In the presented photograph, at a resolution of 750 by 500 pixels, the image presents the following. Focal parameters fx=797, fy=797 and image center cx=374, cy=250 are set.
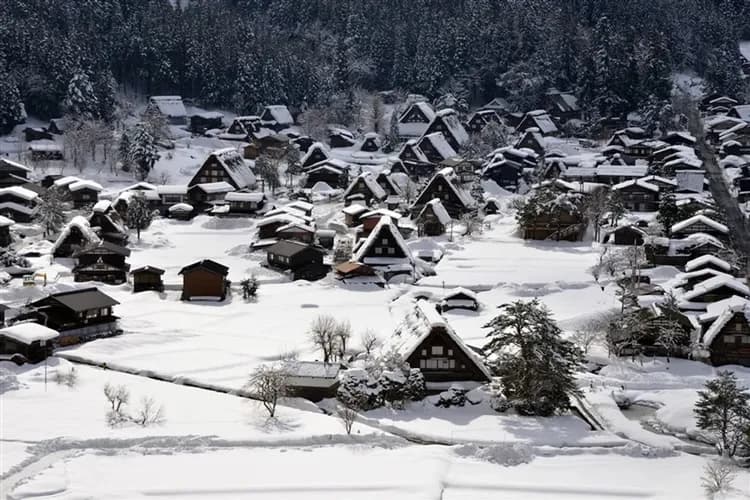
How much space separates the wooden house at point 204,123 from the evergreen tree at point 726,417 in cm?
6788

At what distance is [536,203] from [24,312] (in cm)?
3046

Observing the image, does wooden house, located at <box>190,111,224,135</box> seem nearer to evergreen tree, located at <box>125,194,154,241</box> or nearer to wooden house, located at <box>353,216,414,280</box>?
evergreen tree, located at <box>125,194,154,241</box>

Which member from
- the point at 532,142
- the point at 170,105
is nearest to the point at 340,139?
the point at 170,105

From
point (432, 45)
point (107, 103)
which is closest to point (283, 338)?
point (107, 103)

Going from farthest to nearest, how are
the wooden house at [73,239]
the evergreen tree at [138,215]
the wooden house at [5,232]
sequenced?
1. the evergreen tree at [138,215]
2. the wooden house at [5,232]
3. the wooden house at [73,239]

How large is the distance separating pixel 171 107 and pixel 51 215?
36.5 metres

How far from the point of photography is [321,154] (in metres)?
72.7

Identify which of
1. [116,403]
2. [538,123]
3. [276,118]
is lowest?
[116,403]

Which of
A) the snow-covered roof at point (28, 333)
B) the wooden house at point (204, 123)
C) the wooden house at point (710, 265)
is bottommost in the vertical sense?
the snow-covered roof at point (28, 333)

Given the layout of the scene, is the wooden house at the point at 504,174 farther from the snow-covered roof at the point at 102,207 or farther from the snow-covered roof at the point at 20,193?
the snow-covered roof at the point at 20,193

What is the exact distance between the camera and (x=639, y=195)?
192ft

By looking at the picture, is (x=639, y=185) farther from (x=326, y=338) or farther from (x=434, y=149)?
(x=326, y=338)

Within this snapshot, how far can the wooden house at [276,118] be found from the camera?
85.9 metres

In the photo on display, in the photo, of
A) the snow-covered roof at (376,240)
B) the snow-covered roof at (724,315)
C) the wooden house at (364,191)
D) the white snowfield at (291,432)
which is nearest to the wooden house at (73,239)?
the white snowfield at (291,432)
